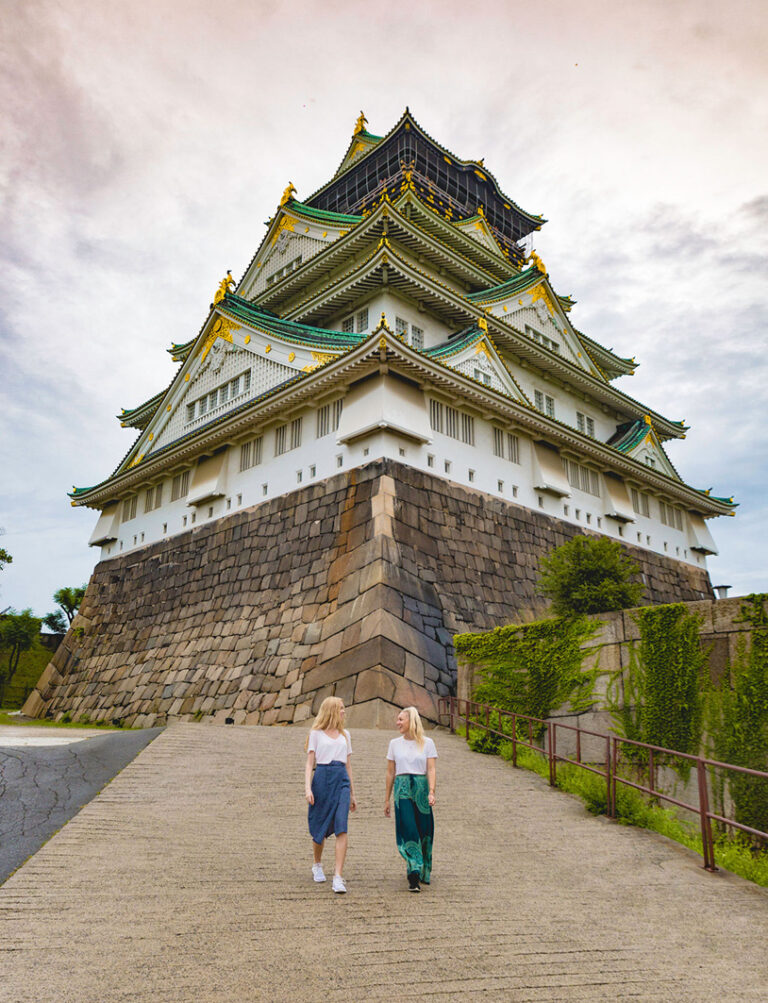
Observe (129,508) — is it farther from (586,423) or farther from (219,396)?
(586,423)

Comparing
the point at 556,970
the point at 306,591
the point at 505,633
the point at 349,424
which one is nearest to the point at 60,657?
the point at 306,591

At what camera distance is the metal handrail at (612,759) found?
6.40 m

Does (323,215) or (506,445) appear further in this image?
(323,215)

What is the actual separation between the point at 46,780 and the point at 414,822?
5.27 m

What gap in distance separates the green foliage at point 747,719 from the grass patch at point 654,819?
0.44 meters

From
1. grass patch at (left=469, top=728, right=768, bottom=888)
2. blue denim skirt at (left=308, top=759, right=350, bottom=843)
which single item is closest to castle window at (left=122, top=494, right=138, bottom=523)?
grass patch at (left=469, top=728, right=768, bottom=888)

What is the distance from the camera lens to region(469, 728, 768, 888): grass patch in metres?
6.75

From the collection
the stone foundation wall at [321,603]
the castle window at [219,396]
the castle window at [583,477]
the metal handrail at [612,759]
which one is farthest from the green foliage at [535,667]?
the castle window at [219,396]

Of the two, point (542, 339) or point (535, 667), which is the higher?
point (542, 339)

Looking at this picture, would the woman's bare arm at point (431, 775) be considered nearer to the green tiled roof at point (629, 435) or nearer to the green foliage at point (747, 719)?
the green foliage at point (747, 719)

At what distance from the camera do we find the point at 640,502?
77.7 feet

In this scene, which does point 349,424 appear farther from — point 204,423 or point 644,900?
point 644,900

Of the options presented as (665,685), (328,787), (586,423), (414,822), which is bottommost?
(414,822)

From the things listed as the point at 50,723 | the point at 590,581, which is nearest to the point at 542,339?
the point at 590,581
